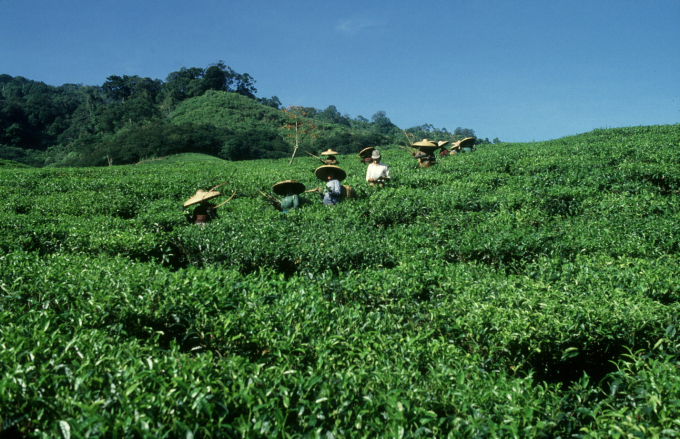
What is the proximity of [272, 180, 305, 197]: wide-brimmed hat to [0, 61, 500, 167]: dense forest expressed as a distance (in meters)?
11.4

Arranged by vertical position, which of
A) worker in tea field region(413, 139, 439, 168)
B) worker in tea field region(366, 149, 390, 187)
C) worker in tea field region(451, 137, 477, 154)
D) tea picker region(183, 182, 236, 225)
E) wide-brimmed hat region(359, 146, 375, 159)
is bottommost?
tea picker region(183, 182, 236, 225)

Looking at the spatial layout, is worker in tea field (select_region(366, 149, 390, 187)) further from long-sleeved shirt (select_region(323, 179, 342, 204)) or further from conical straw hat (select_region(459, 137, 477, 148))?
Answer: conical straw hat (select_region(459, 137, 477, 148))

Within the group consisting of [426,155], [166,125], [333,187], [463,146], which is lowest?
[333,187]

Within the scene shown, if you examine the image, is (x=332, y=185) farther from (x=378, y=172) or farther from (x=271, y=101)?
(x=271, y=101)

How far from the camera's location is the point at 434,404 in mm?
2875

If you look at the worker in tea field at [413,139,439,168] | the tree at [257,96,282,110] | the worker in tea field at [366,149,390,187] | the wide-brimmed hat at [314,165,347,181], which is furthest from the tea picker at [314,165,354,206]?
the tree at [257,96,282,110]

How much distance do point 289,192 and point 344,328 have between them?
20.0ft

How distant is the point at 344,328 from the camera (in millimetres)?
3961

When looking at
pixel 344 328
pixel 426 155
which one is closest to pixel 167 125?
pixel 426 155

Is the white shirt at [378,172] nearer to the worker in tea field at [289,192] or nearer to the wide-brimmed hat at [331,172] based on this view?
the wide-brimmed hat at [331,172]

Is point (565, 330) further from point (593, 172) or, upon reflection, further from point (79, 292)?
point (593, 172)

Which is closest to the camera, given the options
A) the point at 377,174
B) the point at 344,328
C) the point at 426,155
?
the point at 344,328

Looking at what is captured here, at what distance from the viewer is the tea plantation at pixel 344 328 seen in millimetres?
2545

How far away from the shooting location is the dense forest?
38844 millimetres
